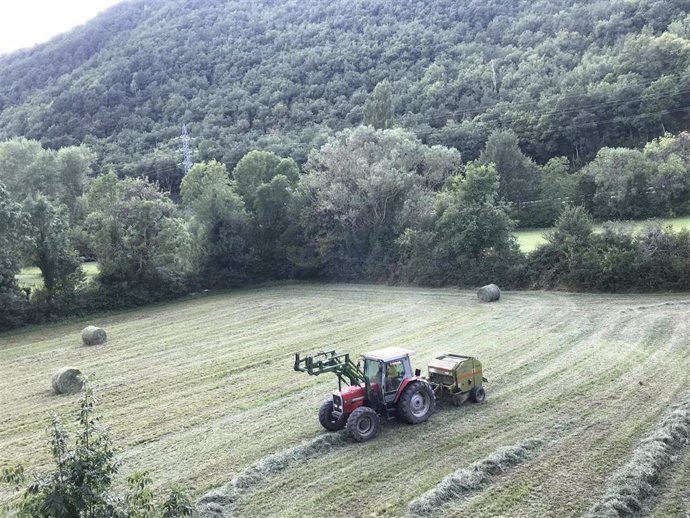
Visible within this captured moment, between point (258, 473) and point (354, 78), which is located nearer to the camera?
point (258, 473)

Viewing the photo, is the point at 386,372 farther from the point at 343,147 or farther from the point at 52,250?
the point at 343,147

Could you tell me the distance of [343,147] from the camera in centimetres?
3359

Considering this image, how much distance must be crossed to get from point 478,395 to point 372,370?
2.75 metres

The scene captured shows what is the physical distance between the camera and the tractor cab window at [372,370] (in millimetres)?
11906

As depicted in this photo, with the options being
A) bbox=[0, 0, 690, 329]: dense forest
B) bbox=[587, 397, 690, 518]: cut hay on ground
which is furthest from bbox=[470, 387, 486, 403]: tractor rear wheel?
bbox=[0, 0, 690, 329]: dense forest

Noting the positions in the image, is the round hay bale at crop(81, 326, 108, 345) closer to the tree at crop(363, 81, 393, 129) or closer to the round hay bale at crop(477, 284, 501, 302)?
the round hay bale at crop(477, 284, 501, 302)

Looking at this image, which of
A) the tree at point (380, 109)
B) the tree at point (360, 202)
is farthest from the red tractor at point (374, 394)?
the tree at point (380, 109)

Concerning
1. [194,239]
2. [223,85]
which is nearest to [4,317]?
[194,239]

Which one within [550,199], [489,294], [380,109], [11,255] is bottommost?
Result: [489,294]

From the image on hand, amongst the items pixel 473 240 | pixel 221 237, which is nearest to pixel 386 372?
pixel 473 240

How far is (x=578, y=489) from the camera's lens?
896 cm

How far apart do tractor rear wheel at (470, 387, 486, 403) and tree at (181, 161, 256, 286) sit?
23459mm

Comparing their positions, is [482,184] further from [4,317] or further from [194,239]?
[4,317]

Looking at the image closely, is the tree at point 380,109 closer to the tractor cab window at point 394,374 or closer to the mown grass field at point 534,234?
the mown grass field at point 534,234
